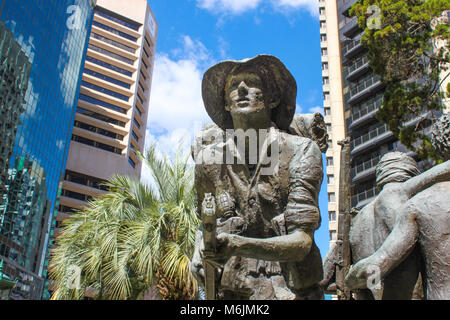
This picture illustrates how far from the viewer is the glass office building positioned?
45719 millimetres

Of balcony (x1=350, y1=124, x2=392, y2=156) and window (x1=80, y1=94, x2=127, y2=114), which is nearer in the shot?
balcony (x1=350, y1=124, x2=392, y2=156)

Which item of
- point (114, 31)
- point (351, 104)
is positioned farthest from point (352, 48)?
point (114, 31)

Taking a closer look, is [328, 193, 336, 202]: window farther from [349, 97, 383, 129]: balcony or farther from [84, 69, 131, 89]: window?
[84, 69, 131, 89]: window

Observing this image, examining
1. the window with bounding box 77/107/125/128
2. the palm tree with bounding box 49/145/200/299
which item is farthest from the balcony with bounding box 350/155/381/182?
the window with bounding box 77/107/125/128

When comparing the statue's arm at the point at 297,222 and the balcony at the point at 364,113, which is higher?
the balcony at the point at 364,113

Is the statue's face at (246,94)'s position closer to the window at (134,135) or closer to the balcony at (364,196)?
the balcony at (364,196)

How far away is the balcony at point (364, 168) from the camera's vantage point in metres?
39.4

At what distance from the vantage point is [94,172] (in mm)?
68188

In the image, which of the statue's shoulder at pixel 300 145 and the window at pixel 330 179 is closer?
the statue's shoulder at pixel 300 145

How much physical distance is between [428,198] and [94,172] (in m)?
68.7

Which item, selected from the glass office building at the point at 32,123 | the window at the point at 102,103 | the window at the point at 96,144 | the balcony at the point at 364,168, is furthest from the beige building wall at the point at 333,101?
the window at the point at 102,103

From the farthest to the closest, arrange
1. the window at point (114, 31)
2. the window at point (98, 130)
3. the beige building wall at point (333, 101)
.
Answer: the window at point (114, 31)
the window at point (98, 130)
the beige building wall at point (333, 101)

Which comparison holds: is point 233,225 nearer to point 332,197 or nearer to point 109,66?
point 332,197

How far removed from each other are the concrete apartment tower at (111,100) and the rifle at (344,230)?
62.4 m
